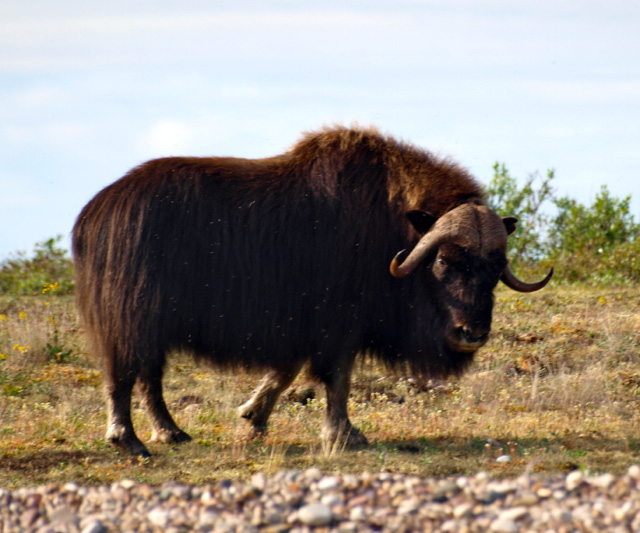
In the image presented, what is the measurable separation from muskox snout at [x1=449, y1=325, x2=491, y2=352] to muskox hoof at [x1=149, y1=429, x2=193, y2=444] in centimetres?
205

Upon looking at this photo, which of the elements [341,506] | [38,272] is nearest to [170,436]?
[341,506]

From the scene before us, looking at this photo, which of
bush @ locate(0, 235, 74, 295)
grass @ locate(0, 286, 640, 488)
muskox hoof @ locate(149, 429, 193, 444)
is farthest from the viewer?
bush @ locate(0, 235, 74, 295)

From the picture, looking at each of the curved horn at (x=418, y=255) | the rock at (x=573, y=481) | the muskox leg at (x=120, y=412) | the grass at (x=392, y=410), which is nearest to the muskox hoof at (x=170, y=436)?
the grass at (x=392, y=410)

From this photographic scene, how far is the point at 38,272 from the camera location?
1360 cm

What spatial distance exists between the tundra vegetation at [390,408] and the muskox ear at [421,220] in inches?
45.5

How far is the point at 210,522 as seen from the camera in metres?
3.75

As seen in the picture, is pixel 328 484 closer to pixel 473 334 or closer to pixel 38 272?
pixel 473 334

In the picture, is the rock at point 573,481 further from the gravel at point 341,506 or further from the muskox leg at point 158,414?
the muskox leg at point 158,414

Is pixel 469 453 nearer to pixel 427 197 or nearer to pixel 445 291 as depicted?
pixel 445 291

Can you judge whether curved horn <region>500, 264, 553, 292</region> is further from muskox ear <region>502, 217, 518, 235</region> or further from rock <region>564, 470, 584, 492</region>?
rock <region>564, 470, 584, 492</region>

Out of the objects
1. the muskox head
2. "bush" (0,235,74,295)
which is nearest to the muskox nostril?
the muskox head

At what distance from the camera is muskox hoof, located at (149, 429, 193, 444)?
21.6 ft

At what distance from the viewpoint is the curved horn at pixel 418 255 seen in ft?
19.8

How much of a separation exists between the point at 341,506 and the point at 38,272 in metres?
10.7
